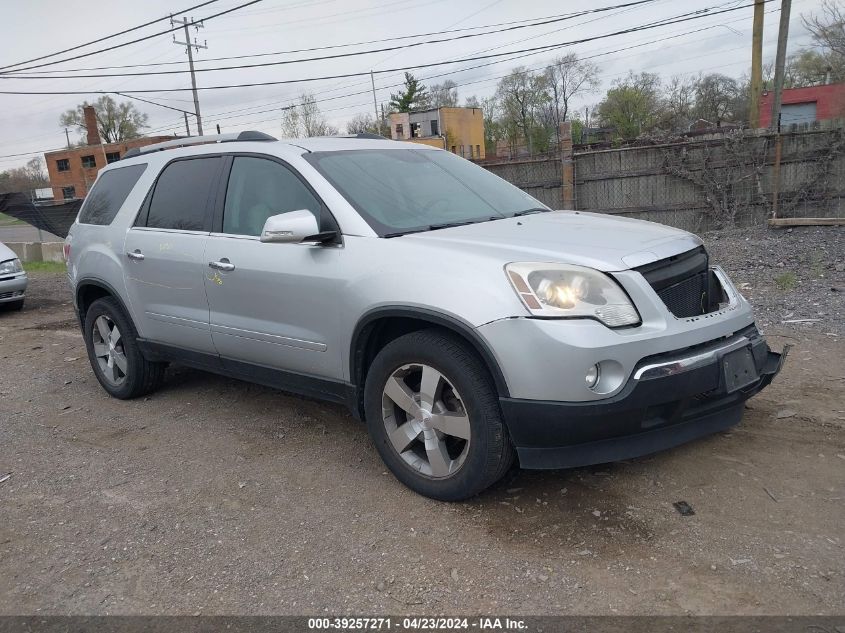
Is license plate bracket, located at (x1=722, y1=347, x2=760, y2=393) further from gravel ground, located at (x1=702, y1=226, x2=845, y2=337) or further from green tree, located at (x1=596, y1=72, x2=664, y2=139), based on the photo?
green tree, located at (x1=596, y1=72, x2=664, y2=139)

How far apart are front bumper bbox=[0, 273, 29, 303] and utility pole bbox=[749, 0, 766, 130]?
15.4 m

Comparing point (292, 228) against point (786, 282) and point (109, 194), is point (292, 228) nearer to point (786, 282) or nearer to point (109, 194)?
point (109, 194)

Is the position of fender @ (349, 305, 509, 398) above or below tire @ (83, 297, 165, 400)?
above

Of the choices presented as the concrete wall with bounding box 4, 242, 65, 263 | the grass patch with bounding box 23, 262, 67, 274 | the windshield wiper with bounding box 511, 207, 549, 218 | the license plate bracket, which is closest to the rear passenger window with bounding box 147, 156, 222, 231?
the windshield wiper with bounding box 511, 207, 549, 218

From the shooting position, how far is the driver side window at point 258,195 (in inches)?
153

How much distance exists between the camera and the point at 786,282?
300 inches

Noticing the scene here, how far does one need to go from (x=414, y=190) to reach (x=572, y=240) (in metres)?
1.11

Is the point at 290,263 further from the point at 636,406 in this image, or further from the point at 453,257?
the point at 636,406

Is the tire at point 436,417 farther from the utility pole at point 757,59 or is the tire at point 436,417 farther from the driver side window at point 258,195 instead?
the utility pole at point 757,59

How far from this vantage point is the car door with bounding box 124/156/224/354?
4344mm

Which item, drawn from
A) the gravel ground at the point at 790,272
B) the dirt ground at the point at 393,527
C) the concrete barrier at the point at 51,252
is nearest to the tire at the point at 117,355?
the dirt ground at the point at 393,527

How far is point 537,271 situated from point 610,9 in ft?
61.8

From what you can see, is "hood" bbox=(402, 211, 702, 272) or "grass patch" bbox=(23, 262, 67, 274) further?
"grass patch" bbox=(23, 262, 67, 274)

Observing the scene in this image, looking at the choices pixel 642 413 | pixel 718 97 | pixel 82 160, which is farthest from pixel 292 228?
pixel 82 160
